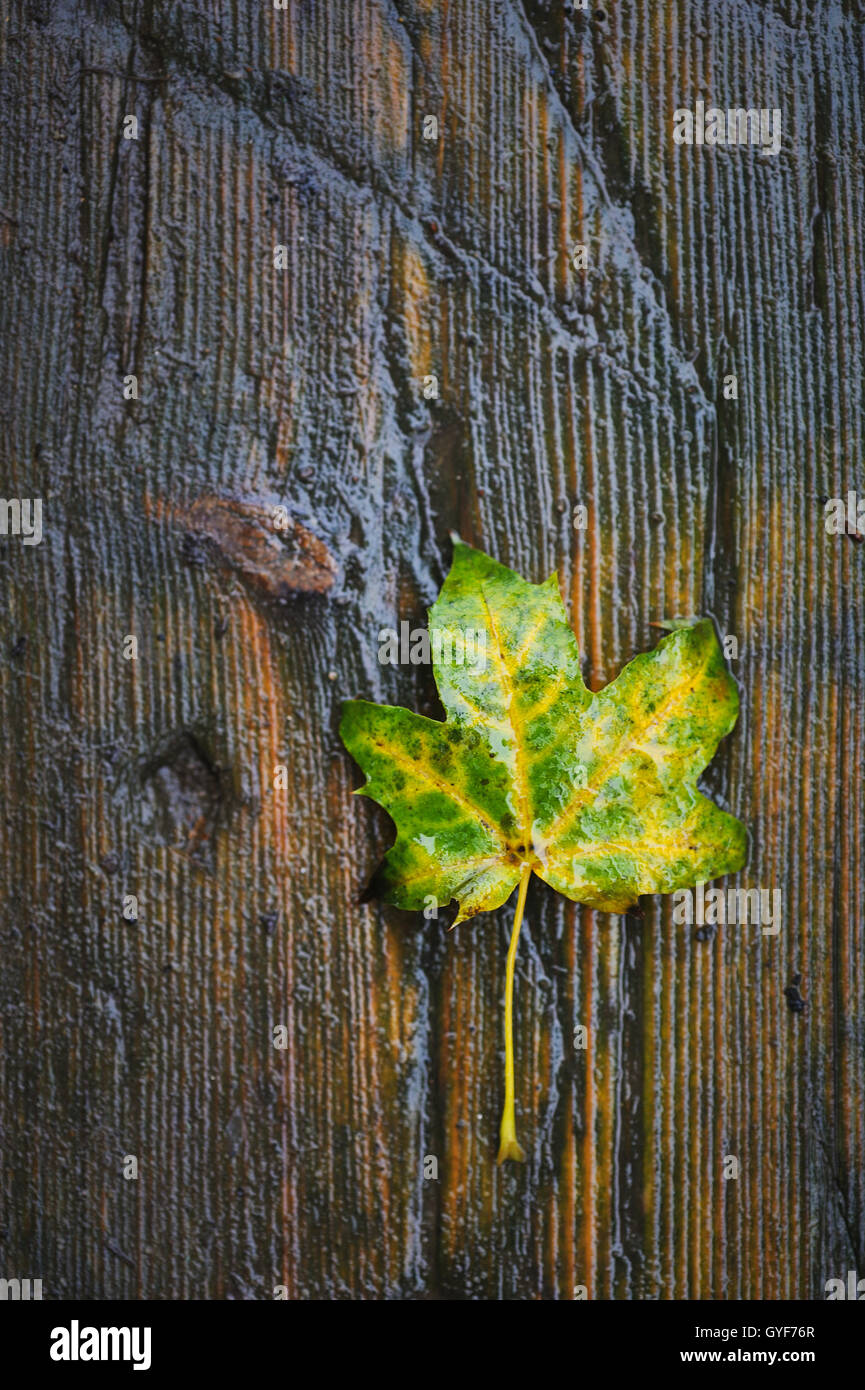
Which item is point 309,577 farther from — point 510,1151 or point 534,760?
point 510,1151

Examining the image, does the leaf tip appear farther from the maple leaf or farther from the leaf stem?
the maple leaf

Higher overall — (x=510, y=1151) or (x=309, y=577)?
(x=309, y=577)

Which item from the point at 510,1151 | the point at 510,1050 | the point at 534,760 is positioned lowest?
Answer: the point at 510,1151

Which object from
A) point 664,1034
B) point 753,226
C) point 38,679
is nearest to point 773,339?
point 753,226

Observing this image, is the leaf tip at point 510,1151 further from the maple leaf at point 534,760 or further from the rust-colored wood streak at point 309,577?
the maple leaf at point 534,760

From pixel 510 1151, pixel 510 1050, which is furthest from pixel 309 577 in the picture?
pixel 510 1151
